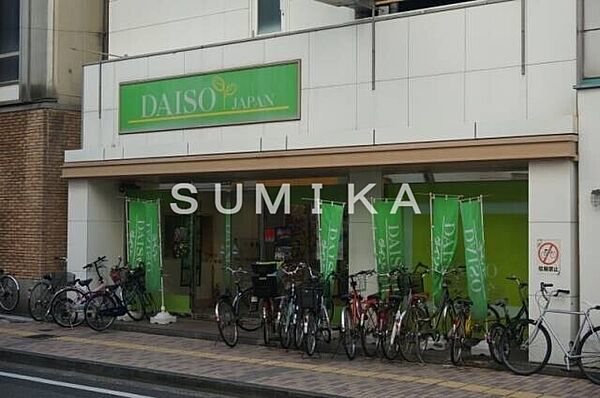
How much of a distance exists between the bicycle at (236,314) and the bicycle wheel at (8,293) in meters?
5.31

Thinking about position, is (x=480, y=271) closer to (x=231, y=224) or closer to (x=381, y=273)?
(x=381, y=273)

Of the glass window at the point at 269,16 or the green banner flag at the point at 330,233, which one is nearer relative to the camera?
the green banner flag at the point at 330,233

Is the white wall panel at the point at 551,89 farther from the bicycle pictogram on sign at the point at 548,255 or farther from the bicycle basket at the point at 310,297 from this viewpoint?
the bicycle basket at the point at 310,297

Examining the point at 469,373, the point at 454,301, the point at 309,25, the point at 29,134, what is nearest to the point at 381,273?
the point at 454,301

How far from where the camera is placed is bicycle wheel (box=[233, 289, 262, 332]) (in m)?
14.5

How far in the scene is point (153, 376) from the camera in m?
A: 11.5

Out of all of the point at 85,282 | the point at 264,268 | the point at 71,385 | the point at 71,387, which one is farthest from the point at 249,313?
the point at 71,387

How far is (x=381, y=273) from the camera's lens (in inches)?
523

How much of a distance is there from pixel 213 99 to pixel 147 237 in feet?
10.2

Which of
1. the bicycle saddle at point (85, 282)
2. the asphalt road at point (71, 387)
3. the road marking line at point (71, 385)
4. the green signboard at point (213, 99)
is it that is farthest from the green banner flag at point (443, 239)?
the bicycle saddle at point (85, 282)

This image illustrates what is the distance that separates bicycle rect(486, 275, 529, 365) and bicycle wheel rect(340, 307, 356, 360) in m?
2.04

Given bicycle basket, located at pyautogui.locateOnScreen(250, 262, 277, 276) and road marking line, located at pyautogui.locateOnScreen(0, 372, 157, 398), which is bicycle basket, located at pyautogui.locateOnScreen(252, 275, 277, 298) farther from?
road marking line, located at pyautogui.locateOnScreen(0, 372, 157, 398)

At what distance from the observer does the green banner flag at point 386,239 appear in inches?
524

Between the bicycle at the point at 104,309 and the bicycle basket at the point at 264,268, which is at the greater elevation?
the bicycle basket at the point at 264,268
